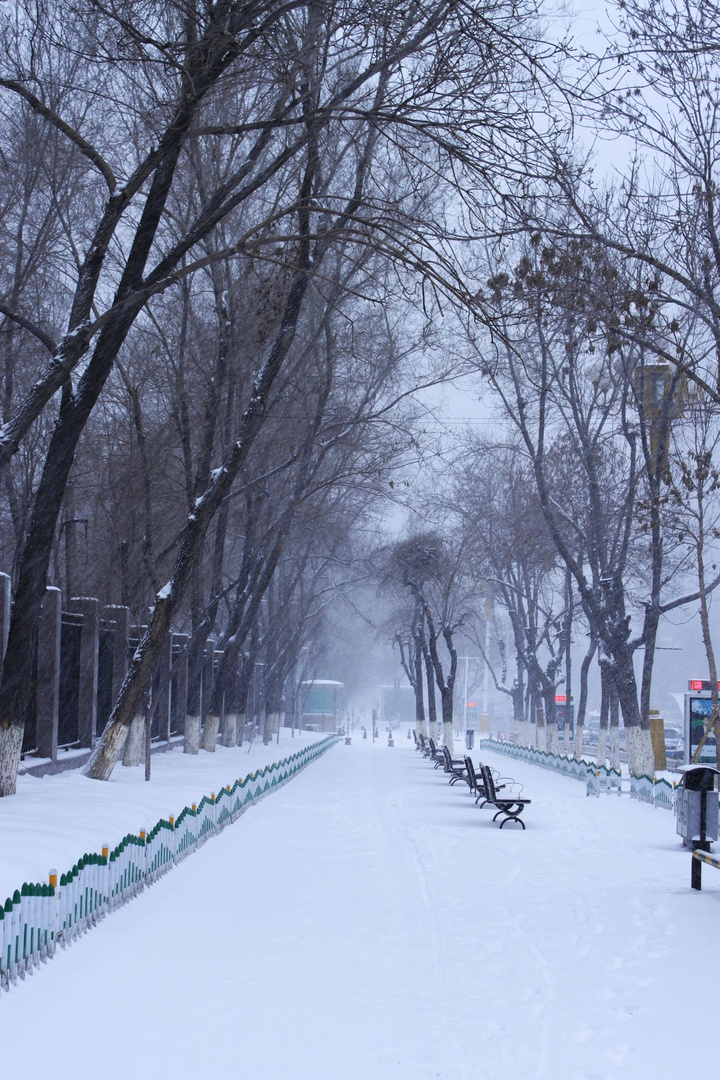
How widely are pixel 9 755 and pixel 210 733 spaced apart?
17661mm

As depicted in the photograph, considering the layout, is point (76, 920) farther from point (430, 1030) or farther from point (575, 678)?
point (575, 678)

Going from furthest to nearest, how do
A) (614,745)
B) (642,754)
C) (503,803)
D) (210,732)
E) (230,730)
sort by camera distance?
(230,730) → (614,745) → (210,732) → (642,754) → (503,803)

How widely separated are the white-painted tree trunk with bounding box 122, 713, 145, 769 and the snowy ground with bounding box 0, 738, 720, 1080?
26.5 ft

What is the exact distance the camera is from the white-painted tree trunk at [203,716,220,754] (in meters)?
30.0

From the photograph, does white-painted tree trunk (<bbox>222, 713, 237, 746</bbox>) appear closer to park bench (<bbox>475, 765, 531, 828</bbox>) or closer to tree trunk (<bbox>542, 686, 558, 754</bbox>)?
tree trunk (<bbox>542, 686, 558, 754</bbox>)

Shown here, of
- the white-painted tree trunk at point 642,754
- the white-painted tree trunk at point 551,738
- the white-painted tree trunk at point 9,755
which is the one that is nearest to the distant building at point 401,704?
the white-painted tree trunk at point 551,738

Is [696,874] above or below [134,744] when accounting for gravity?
below

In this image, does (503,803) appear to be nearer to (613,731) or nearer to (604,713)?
(613,731)

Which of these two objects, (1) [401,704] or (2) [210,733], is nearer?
(2) [210,733]

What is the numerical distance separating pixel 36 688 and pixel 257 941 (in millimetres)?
9491

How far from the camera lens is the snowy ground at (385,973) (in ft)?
19.4

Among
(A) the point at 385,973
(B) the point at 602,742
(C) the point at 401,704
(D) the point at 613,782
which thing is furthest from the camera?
(C) the point at 401,704

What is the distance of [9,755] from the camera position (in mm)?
12742

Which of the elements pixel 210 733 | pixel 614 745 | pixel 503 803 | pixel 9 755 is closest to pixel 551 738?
pixel 614 745
